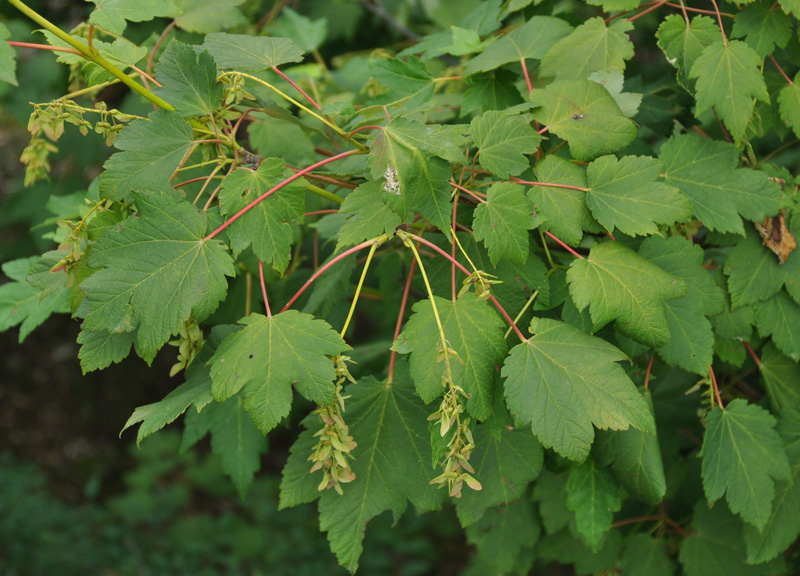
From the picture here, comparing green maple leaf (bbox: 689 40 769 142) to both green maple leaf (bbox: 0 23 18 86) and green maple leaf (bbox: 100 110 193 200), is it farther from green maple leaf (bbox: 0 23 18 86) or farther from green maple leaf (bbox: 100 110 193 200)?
green maple leaf (bbox: 0 23 18 86)

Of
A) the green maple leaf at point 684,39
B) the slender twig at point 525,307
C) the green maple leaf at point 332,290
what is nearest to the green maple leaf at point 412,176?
the slender twig at point 525,307

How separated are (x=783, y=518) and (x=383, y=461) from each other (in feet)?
3.18

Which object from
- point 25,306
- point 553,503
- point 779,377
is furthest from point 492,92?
point 25,306

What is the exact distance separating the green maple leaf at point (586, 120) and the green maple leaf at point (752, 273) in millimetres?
413

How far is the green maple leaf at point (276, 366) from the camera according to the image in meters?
1.18

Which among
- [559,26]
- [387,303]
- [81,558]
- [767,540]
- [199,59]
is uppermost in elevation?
[199,59]

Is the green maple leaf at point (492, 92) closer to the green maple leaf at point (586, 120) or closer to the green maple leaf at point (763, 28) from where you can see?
the green maple leaf at point (586, 120)

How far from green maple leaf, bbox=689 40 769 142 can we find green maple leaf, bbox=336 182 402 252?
0.74m

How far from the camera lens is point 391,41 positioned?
393 centimetres

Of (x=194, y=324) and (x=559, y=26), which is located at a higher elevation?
(x=559, y=26)

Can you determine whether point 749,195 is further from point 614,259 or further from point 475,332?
point 475,332

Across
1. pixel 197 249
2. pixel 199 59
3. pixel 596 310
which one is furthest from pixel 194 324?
pixel 596 310

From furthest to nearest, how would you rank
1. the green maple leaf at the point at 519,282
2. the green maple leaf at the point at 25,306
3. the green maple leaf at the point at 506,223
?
the green maple leaf at the point at 25,306 → the green maple leaf at the point at 519,282 → the green maple leaf at the point at 506,223

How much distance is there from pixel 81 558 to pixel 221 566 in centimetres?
87
